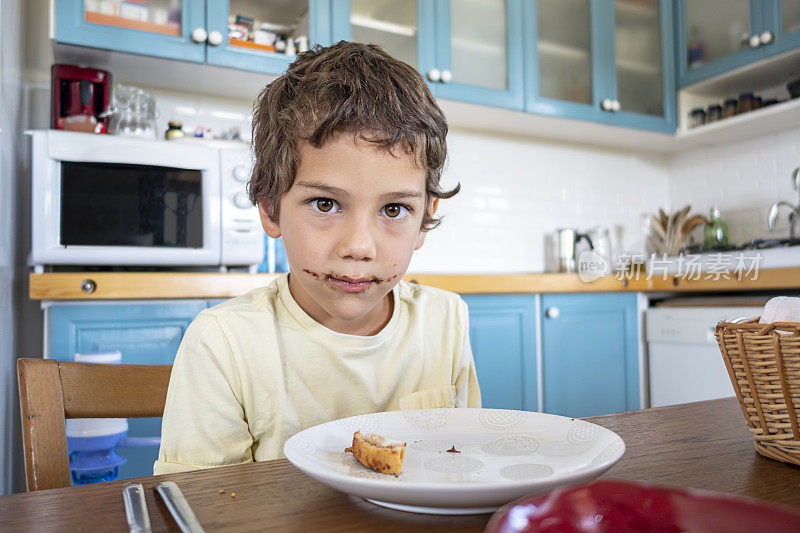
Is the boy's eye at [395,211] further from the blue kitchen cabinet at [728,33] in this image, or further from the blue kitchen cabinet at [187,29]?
the blue kitchen cabinet at [728,33]

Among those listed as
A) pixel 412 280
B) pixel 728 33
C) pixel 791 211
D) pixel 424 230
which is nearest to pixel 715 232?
pixel 791 211

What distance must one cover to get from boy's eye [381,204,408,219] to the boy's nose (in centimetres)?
4

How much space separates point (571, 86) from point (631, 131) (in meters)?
0.42

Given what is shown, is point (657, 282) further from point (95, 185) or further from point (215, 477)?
point (215, 477)

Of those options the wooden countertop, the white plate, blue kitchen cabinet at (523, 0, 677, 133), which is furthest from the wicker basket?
blue kitchen cabinet at (523, 0, 677, 133)

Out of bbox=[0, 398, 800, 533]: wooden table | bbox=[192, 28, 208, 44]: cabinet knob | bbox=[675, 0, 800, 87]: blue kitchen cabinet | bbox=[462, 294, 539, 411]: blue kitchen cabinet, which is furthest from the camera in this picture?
bbox=[675, 0, 800, 87]: blue kitchen cabinet

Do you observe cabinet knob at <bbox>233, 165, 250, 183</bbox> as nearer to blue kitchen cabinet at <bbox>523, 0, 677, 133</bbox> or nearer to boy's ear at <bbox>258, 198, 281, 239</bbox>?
boy's ear at <bbox>258, 198, 281, 239</bbox>

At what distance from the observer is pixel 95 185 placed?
1.75 metres

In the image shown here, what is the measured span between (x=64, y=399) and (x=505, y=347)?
1.76m

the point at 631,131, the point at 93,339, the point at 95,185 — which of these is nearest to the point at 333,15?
the point at 95,185

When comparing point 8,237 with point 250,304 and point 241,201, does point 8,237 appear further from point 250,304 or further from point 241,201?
point 250,304

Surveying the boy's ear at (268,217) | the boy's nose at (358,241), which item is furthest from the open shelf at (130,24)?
the boy's nose at (358,241)

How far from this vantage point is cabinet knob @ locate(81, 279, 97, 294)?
5.25 ft

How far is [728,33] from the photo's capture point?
277cm
